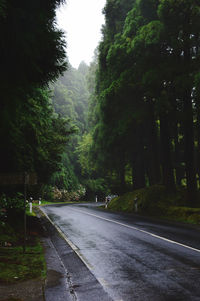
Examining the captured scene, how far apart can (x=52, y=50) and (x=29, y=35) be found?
0.88m

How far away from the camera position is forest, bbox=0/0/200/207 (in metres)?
5.66

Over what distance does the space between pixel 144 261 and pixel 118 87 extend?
48.2ft

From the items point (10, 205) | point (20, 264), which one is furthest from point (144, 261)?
point (10, 205)

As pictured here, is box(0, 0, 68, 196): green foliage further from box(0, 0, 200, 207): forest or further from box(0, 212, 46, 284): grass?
box(0, 212, 46, 284): grass

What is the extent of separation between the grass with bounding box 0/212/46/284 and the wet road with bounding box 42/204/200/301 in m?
1.11

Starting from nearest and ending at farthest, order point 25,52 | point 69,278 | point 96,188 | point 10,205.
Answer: point 25,52, point 69,278, point 10,205, point 96,188

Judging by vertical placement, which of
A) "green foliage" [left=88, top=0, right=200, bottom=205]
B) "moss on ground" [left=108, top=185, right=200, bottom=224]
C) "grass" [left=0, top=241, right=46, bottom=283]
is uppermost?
"green foliage" [left=88, top=0, right=200, bottom=205]

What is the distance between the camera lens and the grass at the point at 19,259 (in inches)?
236

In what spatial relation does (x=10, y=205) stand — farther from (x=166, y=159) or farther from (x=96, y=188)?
(x=96, y=188)

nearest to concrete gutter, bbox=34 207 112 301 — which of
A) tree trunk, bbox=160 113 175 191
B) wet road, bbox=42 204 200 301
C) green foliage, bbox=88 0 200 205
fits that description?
wet road, bbox=42 204 200 301

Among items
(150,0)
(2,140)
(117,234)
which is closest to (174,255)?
(117,234)

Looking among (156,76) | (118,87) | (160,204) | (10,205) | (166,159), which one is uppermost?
(118,87)

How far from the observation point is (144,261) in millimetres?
7215

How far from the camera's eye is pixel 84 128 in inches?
2928
